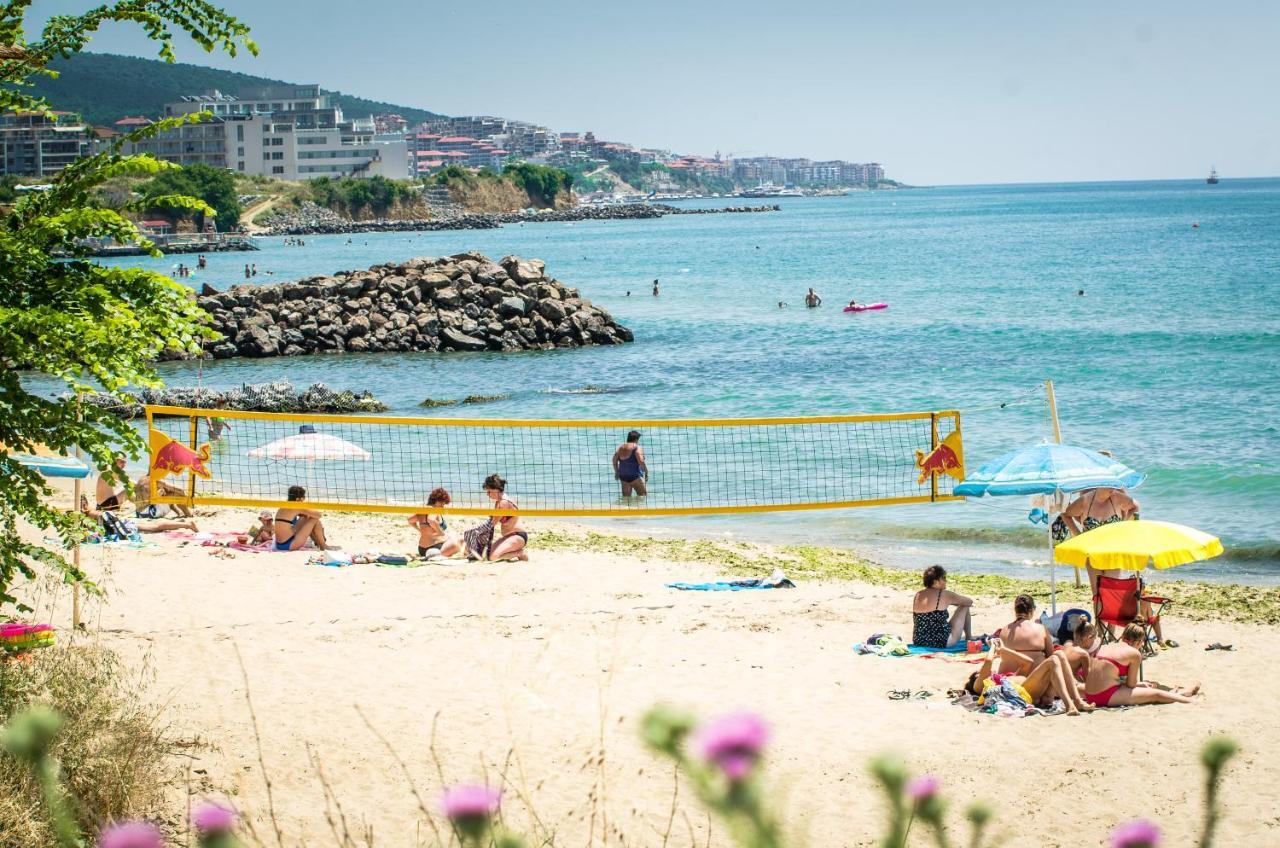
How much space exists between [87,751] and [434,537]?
7.21 m

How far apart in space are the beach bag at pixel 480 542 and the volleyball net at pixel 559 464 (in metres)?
0.30

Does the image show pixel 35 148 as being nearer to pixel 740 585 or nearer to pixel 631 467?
pixel 631 467

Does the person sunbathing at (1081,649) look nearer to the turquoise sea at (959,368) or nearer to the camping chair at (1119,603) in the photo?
the camping chair at (1119,603)

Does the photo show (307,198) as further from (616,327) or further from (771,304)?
(616,327)

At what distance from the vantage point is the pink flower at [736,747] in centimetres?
131

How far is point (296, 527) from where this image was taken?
45.1 feet

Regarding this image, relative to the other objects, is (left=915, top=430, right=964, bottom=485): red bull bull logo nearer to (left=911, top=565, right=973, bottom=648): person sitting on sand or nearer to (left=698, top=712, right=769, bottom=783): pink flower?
(left=911, top=565, right=973, bottom=648): person sitting on sand

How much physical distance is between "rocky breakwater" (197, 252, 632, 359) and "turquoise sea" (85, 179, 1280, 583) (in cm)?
128

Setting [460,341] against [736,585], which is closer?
[736,585]

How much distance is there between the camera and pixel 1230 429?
22.1 meters

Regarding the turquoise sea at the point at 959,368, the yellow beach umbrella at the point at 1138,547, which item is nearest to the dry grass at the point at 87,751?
the yellow beach umbrella at the point at 1138,547

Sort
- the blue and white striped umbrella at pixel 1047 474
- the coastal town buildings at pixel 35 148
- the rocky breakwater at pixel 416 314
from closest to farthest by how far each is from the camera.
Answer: the blue and white striped umbrella at pixel 1047 474 → the rocky breakwater at pixel 416 314 → the coastal town buildings at pixel 35 148

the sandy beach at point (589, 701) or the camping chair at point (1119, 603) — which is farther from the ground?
the camping chair at point (1119, 603)

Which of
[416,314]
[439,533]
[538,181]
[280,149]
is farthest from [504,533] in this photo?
[538,181]
